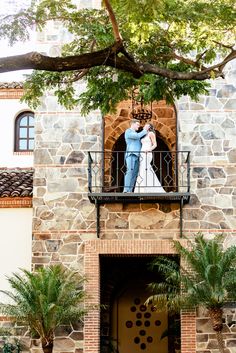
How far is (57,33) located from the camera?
1895 centimetres

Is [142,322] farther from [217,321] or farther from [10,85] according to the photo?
[10,85]

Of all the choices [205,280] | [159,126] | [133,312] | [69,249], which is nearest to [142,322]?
[133,312]

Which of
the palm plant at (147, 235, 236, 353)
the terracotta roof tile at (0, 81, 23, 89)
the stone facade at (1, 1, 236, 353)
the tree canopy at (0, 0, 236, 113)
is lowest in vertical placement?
the palm plant at (147, 235, 236, 353)

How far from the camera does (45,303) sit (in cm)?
1641

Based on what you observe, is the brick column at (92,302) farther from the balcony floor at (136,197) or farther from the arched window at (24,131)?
the arched window at (24,131)

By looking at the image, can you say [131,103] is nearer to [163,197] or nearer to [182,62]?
[163,197]

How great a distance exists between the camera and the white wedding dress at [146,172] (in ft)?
60.3

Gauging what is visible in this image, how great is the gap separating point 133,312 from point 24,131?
8.41 meters

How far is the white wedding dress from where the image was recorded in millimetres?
18375

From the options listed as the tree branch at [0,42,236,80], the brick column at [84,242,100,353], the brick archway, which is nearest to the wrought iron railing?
the brick archway

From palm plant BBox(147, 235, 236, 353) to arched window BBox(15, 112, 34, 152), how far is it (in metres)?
10.7

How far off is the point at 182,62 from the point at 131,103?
A: 6.49 meters

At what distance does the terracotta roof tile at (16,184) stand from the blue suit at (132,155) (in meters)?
2.44

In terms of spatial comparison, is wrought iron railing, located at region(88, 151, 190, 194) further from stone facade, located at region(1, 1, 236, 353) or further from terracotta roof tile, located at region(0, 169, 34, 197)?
terracotta roof tile, located at region(0, 169, 34, 197)
